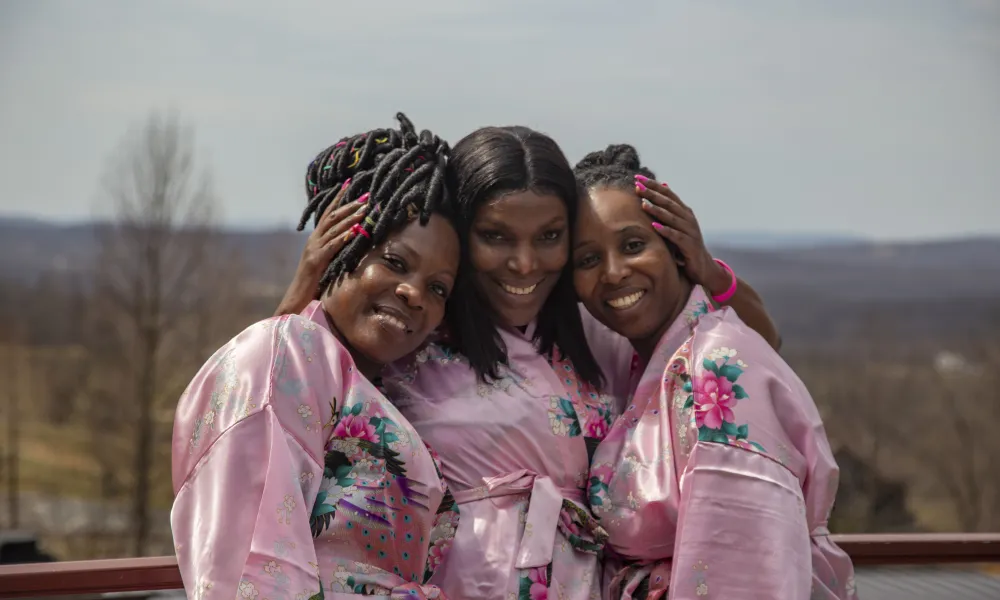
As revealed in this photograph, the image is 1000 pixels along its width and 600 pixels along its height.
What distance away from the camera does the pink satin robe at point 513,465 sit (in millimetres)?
2594

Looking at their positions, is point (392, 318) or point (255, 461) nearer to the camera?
point (255, 461)

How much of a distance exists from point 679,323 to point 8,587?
2013 millimetres

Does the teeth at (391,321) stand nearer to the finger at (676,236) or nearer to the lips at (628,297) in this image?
the lips at (628,297)

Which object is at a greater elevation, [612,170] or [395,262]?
[612,170]

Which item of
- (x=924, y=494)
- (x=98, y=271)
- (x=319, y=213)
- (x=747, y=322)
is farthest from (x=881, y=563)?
(x=98, y=271)

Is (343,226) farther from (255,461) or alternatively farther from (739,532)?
(739,532)

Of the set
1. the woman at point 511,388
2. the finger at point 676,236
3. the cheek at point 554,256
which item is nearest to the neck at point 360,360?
the woman at point 511,388

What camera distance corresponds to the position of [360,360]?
266cm

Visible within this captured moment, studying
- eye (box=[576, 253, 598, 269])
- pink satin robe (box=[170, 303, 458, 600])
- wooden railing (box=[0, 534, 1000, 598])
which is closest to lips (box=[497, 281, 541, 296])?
eye (box=[576, 253, 598, 269])

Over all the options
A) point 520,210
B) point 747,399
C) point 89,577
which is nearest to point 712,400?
point 747,399

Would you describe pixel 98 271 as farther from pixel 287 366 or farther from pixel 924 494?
pixel 287 366

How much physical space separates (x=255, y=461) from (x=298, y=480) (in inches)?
4.0

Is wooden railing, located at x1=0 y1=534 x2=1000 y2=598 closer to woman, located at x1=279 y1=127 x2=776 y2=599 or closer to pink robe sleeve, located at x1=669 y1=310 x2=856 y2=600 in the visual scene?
woman, located at x1=279 y1=127 x2=776 y2=599

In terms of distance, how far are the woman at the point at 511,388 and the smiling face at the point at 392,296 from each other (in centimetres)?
14
